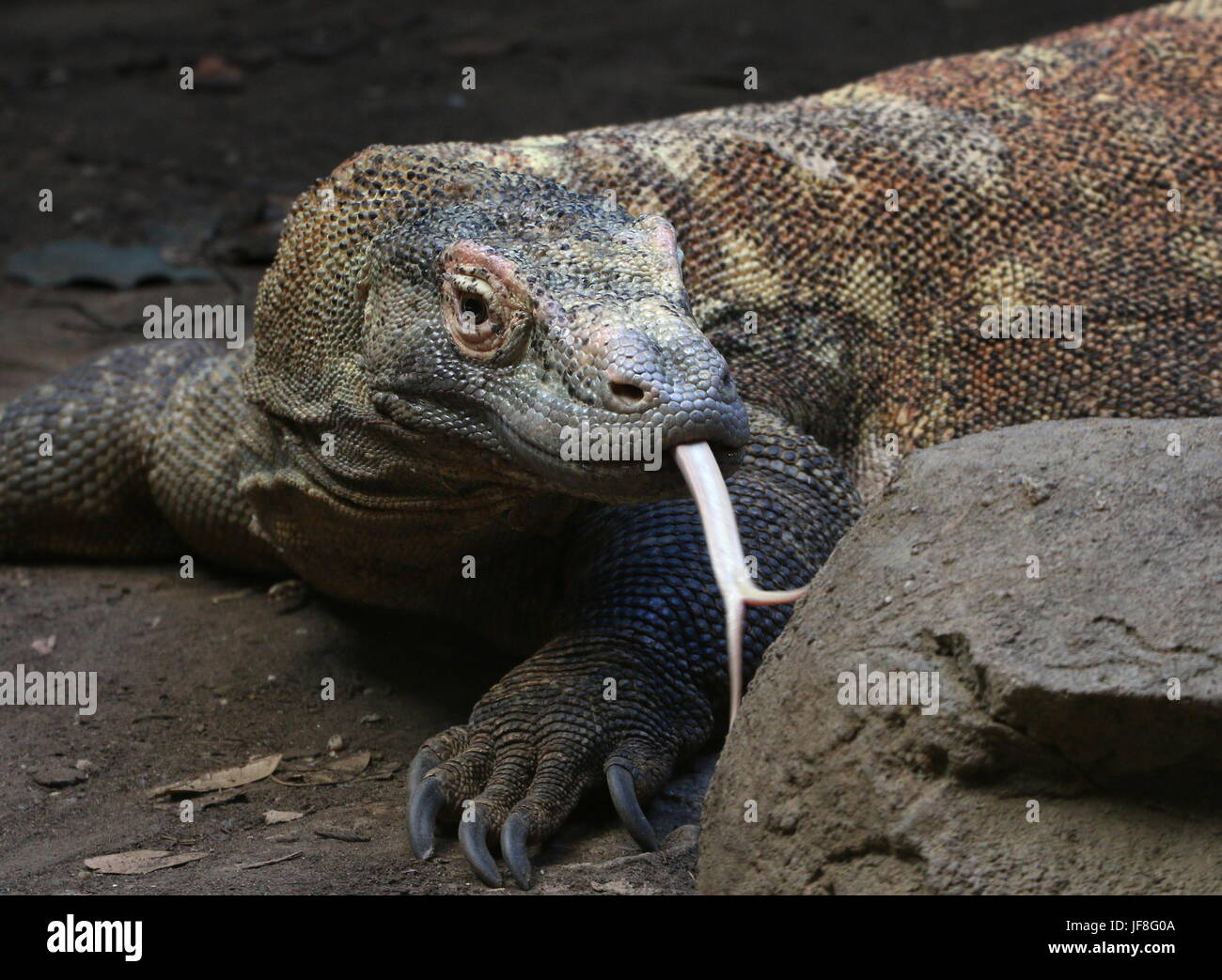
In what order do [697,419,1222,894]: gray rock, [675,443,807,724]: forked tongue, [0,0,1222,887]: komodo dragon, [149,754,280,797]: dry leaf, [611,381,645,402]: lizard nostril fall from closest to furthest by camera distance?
[697,419,1222,894]: gray rock < [675,443,807,724]: forked tongue < [611,381,645,402]: lizard nostril < [0,0,1222,887]: komodo dragon < [149,754,280,797]: dry leaf

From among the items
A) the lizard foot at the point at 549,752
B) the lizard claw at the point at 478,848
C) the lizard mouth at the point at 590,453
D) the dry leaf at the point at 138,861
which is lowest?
the dry leaf at the point at 138,861

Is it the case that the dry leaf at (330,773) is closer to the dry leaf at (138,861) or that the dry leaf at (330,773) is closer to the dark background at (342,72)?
the dry leaf at (138,861)

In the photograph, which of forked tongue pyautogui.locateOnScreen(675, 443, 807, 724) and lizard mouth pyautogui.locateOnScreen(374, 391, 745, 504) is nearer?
forked tongue pyautogui.locateOnScreen(675, 443, 807, 724)

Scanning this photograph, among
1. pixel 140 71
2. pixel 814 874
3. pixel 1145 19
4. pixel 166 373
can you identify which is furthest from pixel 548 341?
pixel 140 71

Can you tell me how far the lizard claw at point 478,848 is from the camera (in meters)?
3.29

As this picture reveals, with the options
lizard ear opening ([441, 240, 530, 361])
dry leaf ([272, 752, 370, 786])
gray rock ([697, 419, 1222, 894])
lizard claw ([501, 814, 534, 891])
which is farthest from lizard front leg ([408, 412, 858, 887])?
gray rock ([697, 419, 1222, 894])

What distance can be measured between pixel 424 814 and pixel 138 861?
64 centimetres

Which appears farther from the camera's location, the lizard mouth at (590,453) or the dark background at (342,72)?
the dark background at (342,72)

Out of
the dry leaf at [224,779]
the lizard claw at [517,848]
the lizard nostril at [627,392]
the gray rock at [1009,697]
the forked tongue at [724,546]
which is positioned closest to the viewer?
the gray rock at [1009,697]

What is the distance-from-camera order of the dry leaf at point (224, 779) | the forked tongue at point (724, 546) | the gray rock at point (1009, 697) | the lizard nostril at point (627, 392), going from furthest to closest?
the dry leaf at point (224, 779), the lizard nostril at point (627, 392), the forked tongue at point (724, 546), the gray rock at point (1009, 697)

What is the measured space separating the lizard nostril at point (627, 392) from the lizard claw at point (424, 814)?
3.46 ft

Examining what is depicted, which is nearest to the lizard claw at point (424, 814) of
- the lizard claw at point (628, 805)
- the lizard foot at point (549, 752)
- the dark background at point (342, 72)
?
the lizard foot at point (549, 752)

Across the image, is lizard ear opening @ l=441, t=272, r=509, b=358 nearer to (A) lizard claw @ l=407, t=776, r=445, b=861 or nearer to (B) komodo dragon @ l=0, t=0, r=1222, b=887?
(B) komodo dragon @ l=0, t=0, r=1222, b=887

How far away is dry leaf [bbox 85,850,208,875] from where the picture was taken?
340 centimetres
